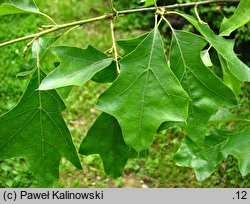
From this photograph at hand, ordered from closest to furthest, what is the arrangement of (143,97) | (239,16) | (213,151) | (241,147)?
(143,97), (239,16), (241,147), (213,151)

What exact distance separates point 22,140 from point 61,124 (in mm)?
131

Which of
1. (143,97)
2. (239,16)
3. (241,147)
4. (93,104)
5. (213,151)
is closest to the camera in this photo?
(143,97)

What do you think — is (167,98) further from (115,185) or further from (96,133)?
(115,185)

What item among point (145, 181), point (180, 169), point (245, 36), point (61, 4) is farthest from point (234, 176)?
point (61, 4)

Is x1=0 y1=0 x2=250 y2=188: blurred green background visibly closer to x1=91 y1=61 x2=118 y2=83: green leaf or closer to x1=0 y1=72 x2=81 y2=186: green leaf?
x1=0 y1=72 x2=81 y2=186: green leaf

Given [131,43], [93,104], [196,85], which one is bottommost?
[196,85]

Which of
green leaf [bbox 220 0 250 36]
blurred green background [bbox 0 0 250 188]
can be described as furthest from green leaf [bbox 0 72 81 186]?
blurred green background [bbox 0 0 250 188]

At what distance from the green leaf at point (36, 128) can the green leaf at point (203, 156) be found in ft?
1.16

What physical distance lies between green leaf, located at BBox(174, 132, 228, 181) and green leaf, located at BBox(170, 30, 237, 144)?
0.26m

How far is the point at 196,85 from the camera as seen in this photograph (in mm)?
1195

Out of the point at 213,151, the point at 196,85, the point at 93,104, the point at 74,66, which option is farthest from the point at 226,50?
the point at 93,104

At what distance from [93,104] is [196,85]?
264cm

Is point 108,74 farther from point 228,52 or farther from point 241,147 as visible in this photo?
point 241,147

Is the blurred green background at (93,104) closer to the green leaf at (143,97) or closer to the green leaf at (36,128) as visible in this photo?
the green leaf at (36,128)
